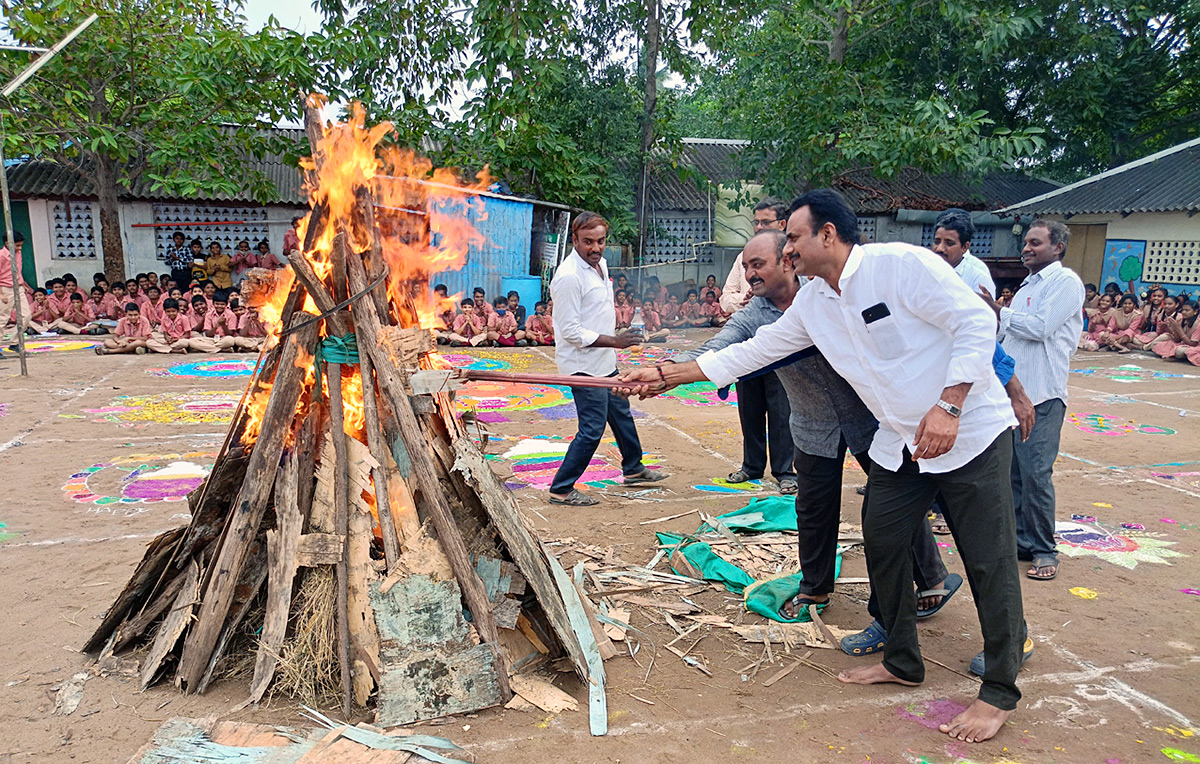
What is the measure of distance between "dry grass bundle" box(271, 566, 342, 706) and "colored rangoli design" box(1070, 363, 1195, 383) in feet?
38.9

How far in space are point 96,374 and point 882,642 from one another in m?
10.5

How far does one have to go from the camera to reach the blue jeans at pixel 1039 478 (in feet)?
15.8

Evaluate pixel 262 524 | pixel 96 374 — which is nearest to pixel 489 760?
pixel 262 524

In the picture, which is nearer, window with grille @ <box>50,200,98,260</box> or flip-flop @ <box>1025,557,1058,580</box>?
flip-flop @ <box>1025,557,1058,580</box>

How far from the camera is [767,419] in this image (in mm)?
6680

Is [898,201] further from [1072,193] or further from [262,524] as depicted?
[262,524]

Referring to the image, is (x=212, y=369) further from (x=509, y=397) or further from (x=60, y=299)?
(x=60, y=299)

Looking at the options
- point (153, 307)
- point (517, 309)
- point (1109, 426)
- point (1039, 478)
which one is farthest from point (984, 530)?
point (153, 307)

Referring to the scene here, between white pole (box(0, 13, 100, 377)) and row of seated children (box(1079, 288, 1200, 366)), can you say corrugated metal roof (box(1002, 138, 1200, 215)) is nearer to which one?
row of seated children (box(1079, 288, 1200, 366))

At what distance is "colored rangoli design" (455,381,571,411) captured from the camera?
955cm

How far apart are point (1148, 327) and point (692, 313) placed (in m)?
8.52

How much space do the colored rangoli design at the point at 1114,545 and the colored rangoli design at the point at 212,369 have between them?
9.52 metres

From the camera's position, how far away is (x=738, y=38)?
60.4 ft

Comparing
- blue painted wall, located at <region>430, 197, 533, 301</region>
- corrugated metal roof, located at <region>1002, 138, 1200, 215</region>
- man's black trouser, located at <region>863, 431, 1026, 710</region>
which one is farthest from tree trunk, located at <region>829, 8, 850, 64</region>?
man's black trouser, located at <region>863, 431, 1026, 710</region>
